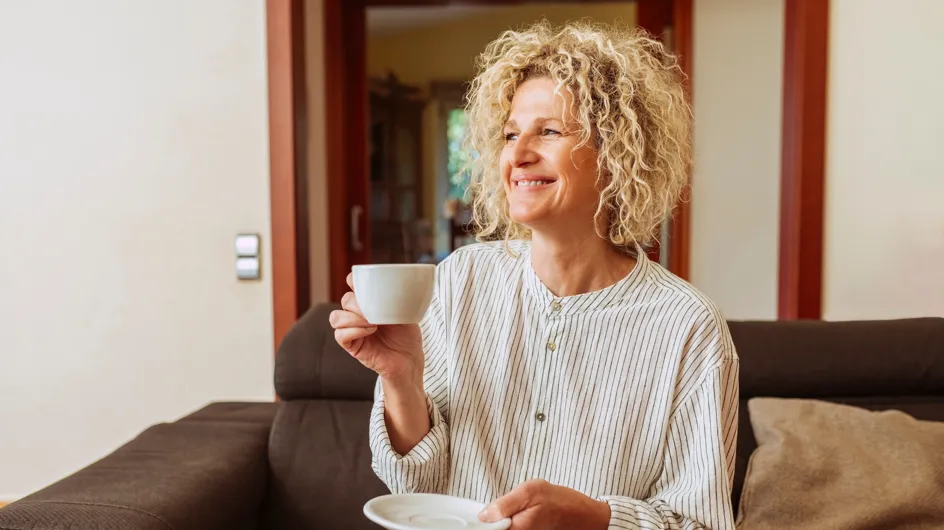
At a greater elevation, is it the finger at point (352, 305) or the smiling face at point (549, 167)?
the smiling face at point (549, 167)

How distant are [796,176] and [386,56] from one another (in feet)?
19.3

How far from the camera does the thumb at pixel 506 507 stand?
36.7 inches

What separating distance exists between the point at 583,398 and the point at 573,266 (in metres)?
0.20

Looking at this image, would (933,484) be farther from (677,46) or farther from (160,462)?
(677,46)

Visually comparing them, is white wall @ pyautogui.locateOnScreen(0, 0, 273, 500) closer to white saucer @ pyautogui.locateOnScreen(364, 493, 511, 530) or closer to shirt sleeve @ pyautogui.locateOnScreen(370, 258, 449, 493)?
shirt sleeve @ pyautogui.locateOnScreen(370, 258, 449, 493)

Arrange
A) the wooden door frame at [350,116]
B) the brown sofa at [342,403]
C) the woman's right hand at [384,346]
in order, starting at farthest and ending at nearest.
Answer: the wooden door frame at [350,116] → the brown sofa at [342,403] → the woman's right hand at [384,346]

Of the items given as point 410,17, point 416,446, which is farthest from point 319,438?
point 410,17

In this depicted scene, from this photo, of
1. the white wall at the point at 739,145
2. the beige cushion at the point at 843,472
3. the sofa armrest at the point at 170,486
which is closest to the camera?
the sofa armrest at the point at 170,486

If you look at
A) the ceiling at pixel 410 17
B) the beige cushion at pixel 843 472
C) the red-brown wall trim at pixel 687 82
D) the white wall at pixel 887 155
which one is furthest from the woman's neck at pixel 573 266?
the ceiling at pixel 410 17

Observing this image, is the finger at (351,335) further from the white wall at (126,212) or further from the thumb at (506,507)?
the white wall at (126,212)

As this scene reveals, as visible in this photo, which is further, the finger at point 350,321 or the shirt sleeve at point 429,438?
the shirt sleeve at point 429,438

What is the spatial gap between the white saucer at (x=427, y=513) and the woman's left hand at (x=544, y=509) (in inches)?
0.6

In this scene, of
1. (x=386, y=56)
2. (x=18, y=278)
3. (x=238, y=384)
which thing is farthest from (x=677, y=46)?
(x=386, y=56)

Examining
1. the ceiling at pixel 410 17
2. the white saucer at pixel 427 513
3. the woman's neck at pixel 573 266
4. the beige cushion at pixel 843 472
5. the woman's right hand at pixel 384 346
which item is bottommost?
the beige cushion at pixel 843 472
